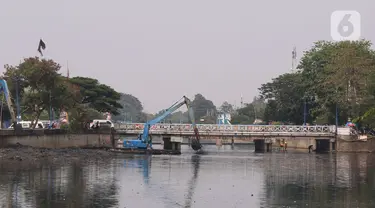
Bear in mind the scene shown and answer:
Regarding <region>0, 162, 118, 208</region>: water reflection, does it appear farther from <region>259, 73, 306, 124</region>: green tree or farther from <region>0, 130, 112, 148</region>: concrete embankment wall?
<region>259, 73, 306, 124</region>: green tree

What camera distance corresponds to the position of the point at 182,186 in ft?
146

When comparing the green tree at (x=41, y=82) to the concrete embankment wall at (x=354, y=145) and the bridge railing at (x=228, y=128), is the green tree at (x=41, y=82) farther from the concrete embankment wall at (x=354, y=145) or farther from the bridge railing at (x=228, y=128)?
the concrete embankment wall at (x=354, y=145)

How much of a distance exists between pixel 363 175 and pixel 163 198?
23.3 metres

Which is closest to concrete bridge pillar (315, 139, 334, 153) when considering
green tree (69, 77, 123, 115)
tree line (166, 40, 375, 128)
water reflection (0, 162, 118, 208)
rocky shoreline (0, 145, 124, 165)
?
tree line (166, 40, 375, 128)

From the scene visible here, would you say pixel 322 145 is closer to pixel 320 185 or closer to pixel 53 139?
pixel 53 139

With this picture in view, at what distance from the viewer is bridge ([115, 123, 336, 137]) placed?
10044cm

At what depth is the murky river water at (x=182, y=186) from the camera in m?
35.7

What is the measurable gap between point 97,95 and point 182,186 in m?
79.3

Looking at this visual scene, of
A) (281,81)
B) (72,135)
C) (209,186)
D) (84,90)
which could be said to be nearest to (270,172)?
(209,186)

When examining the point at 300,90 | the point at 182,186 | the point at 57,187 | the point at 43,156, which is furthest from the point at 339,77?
the point at 57,187

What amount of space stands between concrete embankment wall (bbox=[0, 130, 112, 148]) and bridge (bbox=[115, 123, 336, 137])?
655cm

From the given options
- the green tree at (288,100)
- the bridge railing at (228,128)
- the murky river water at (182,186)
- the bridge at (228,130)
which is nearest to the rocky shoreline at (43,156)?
the murky river water at (182,186)

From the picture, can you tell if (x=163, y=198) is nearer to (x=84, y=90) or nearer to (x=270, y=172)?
(x=270, y=172)

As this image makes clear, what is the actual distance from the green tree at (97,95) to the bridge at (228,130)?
1902 centimetres
